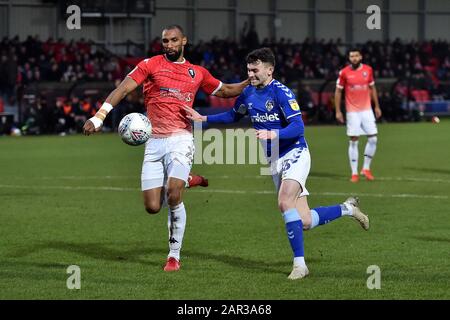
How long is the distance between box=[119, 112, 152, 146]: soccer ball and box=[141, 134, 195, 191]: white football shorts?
0.44 m

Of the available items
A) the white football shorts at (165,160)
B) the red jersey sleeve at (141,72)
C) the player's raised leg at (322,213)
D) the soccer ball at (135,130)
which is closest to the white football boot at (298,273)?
the player's raised leg at (322,213)

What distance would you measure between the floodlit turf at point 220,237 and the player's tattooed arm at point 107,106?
1418mm

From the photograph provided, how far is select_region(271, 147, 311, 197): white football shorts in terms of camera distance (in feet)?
34.2

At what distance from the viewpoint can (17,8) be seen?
4950 centimetres

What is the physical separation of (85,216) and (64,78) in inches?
→ 1047

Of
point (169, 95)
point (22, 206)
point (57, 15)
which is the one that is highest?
point (57, 15)

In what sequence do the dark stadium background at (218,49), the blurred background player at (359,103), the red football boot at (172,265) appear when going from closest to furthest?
the red football boot at (172,265) → the blurred background player at (359,103) → the dark stadium background at (218,49)

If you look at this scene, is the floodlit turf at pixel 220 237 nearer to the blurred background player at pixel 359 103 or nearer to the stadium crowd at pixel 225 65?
the blurred background player at pixel 359 103

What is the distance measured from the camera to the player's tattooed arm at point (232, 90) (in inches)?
448

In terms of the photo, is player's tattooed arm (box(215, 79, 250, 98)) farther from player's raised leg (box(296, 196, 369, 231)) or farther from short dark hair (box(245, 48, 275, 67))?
player's raised leg (box(296, 196, 369, 231))

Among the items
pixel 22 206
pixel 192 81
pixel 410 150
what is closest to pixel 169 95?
pixel 192 81

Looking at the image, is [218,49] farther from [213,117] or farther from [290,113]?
[290,113]

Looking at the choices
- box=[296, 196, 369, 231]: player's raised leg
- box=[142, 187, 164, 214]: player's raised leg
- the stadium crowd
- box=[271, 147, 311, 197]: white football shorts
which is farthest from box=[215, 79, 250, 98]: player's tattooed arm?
the stadium crowd

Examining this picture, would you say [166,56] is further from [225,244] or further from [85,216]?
[85,216]
